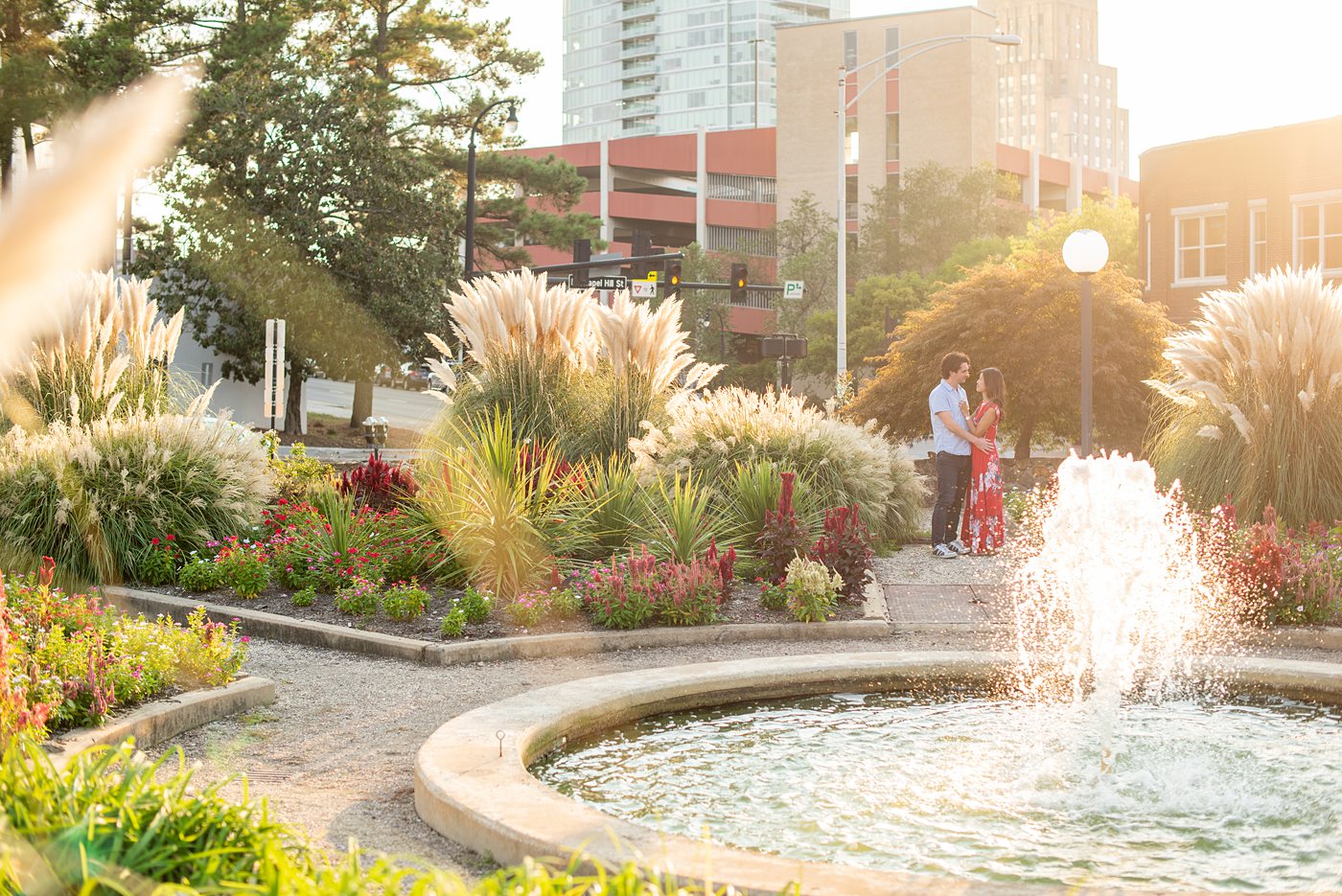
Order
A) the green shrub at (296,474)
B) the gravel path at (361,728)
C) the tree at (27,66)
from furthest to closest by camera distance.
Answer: the tree at (27,66)
the green shrub at (296,474)
the gravel path at (361,728)

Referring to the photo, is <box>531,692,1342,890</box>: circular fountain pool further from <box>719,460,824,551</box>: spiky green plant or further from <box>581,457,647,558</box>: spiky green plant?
<box>719,460,824,551</box>: spiky green plant

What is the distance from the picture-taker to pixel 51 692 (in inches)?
217

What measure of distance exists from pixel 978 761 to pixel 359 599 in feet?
16.2

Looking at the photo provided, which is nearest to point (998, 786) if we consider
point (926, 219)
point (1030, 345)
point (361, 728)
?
point (361, 728)

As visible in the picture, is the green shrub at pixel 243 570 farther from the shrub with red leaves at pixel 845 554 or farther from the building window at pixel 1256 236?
the building window at pixel 1256 236

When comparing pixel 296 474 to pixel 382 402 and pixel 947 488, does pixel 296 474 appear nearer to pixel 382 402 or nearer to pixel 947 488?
pixel 947 488

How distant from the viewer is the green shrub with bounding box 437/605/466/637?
871cm

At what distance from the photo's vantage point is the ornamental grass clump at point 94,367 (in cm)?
1203

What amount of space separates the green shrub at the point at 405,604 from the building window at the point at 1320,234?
33.9 metres

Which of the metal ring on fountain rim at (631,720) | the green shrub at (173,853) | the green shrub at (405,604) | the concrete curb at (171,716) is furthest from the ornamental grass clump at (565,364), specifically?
the green shrub at (173,853)

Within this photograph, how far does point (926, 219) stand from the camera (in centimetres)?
6644

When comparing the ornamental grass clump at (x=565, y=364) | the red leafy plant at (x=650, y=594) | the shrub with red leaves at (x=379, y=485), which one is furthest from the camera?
the ornamental grass clump at (x=565, y=364)

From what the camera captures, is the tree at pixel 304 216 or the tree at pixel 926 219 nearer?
the tree at pixel 304 216

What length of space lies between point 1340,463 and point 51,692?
10.2 m
